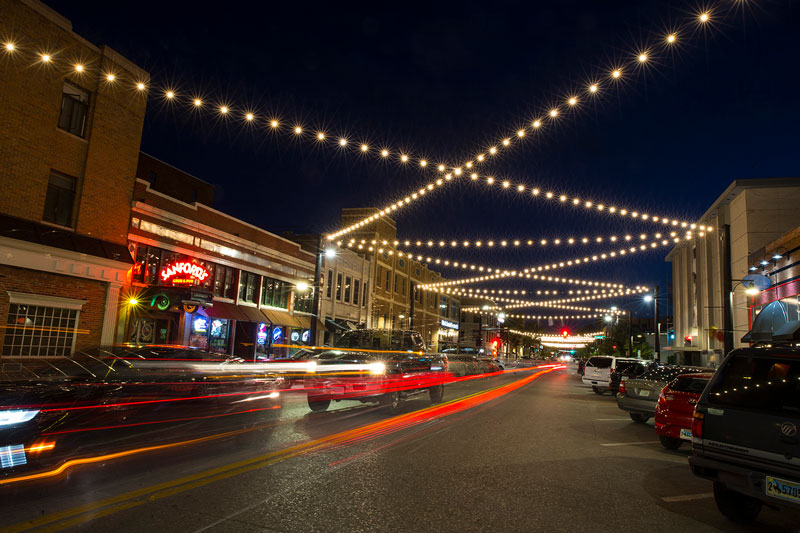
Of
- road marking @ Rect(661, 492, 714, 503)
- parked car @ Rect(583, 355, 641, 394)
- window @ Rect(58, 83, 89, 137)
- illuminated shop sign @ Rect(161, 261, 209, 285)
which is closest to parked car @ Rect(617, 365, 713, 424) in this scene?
road marking @ Rect(661, 492, 714, 503)

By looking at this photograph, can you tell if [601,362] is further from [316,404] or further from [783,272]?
[316,404]

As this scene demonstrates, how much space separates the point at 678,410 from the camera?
946 cm

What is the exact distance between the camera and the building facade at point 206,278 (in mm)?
21312

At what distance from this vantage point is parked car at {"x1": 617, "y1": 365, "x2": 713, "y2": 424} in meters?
12.6

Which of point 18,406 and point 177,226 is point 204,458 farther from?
point 177,226

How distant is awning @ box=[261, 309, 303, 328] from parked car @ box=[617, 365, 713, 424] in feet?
67.0

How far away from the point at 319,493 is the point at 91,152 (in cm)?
1712

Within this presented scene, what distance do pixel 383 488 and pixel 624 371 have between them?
17.8 meters

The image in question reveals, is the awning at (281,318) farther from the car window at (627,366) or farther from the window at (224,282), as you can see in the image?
the car window at (627,366)

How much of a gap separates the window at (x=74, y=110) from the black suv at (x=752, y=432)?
65.1ft

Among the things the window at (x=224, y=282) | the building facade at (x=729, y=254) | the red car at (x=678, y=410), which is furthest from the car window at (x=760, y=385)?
the window at (x=224, y=282)

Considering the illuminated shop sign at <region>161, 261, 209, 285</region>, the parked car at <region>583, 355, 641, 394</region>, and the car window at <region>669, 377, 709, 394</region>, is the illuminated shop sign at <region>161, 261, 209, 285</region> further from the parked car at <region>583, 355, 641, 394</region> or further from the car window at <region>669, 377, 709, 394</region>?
the car window at <region>669, 377, 709, 394</region>

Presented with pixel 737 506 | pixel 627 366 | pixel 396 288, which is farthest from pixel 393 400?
pixel 396 288

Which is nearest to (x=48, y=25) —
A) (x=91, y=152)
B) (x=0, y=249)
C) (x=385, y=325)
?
(x=91, y=152)
